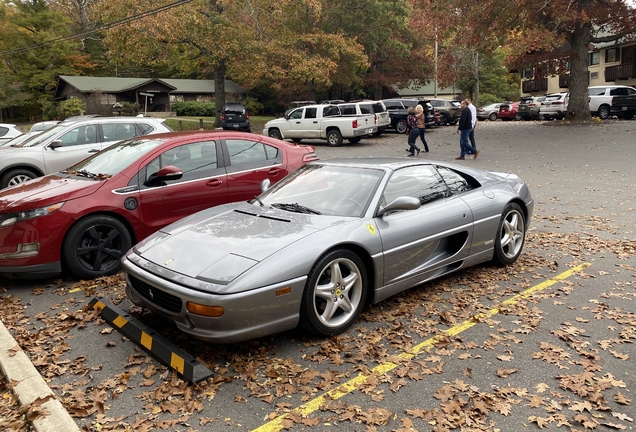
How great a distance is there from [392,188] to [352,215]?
24.2 inches

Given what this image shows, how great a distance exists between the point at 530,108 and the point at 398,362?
3240 centimetres

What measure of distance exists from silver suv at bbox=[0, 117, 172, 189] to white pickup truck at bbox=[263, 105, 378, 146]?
1132 cm

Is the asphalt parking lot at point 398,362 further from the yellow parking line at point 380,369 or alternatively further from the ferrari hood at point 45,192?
the ferrari hood at point 45,192

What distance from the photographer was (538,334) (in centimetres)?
414

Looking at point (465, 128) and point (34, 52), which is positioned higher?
point (34, 52)

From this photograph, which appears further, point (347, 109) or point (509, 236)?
point (347, 109)

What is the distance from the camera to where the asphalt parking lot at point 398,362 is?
10.2ft

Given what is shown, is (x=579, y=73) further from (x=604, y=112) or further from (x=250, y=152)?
(x=250, y=152)

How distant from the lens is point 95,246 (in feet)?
18.5

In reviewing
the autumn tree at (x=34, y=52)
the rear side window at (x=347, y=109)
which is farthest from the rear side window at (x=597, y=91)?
the autumn tree at (x=34, y=52)

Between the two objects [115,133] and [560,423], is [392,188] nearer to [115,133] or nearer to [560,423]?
[560,423]

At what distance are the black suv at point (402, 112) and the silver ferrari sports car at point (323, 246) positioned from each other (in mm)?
20390

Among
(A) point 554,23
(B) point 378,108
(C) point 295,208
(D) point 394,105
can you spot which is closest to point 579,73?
(A) point 554,23

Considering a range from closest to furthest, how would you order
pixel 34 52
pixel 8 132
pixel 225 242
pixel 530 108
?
pixel 225 242 → pixel 8 132 → pixel 530 108 → pixel 34 52
